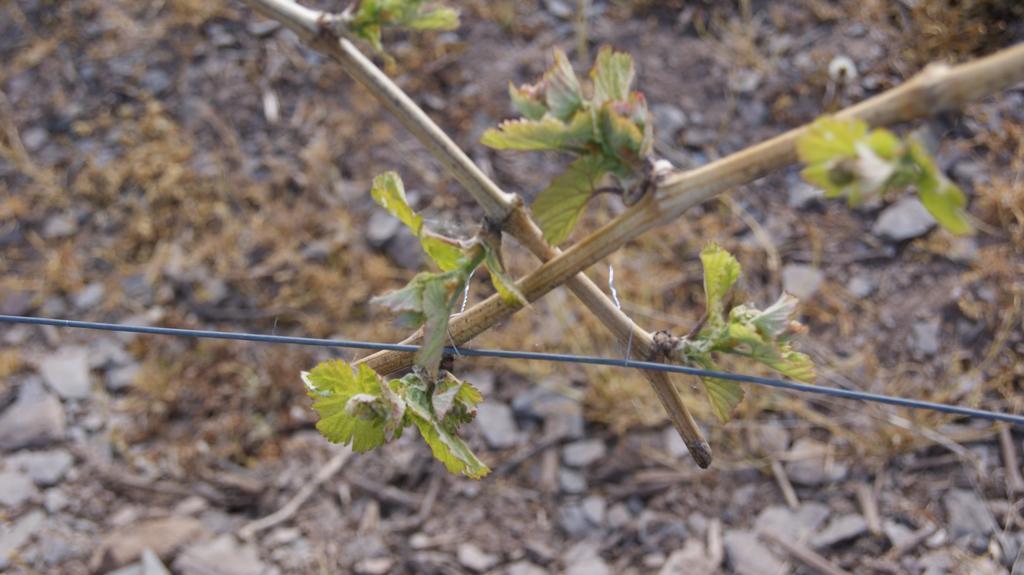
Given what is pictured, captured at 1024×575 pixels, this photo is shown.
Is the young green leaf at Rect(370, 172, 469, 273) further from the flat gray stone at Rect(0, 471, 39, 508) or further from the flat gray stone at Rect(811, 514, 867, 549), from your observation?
the flat gray stone at Rect(0, 471, 39, 508)

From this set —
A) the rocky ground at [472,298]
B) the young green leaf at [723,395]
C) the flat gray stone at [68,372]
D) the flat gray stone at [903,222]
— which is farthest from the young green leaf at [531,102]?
the flat gray stone at [68,372]

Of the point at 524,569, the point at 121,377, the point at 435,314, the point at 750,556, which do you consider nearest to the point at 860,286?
the point at 750,556

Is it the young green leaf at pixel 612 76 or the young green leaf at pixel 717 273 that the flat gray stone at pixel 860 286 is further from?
the young green leaf at pixel 612 76

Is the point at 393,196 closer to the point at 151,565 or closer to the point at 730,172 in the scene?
the point at 730,172

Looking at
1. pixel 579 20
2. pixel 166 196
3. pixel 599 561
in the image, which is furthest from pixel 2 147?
pixel 599 561

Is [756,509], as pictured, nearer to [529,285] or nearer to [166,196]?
[529,285]
